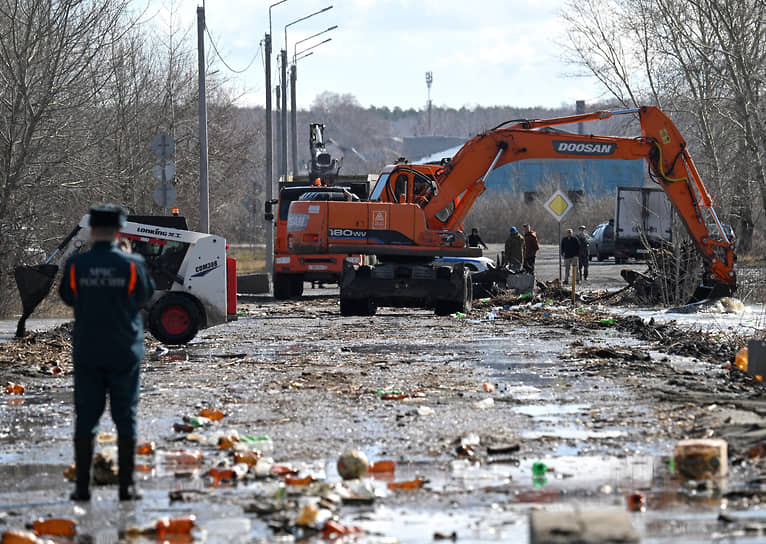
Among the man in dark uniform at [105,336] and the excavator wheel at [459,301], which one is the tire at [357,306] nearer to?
the excavator wheel at [459,301]

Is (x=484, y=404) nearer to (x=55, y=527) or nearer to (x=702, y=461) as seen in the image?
(x=702, y=461)

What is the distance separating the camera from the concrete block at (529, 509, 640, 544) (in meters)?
5.89

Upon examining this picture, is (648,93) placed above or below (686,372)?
above

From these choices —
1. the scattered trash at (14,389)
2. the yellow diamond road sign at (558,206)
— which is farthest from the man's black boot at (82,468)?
the yellow diamond road sign at (558,206)

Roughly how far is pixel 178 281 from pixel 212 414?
6865mm

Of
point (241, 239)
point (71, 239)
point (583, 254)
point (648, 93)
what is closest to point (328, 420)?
point (71, 239)

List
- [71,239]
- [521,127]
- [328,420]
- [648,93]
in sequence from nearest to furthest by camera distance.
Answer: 1. [328,420]
2. [71,239]
3. [521,127]
4. [648,93]

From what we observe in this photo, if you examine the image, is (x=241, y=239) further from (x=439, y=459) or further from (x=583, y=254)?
(x=439, y=459)

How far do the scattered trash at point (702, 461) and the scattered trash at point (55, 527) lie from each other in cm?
388

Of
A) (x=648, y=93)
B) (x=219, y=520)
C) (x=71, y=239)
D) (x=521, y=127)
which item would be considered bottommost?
(x=219, y=520)

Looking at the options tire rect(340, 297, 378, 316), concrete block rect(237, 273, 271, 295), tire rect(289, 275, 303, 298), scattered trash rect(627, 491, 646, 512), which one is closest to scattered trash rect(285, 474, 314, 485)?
scattered trash rect(627, 491, 646, 512)

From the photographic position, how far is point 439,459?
9.07 meters

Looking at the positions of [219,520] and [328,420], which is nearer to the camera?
[219,520]

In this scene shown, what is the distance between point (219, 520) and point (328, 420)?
12.6 ft
